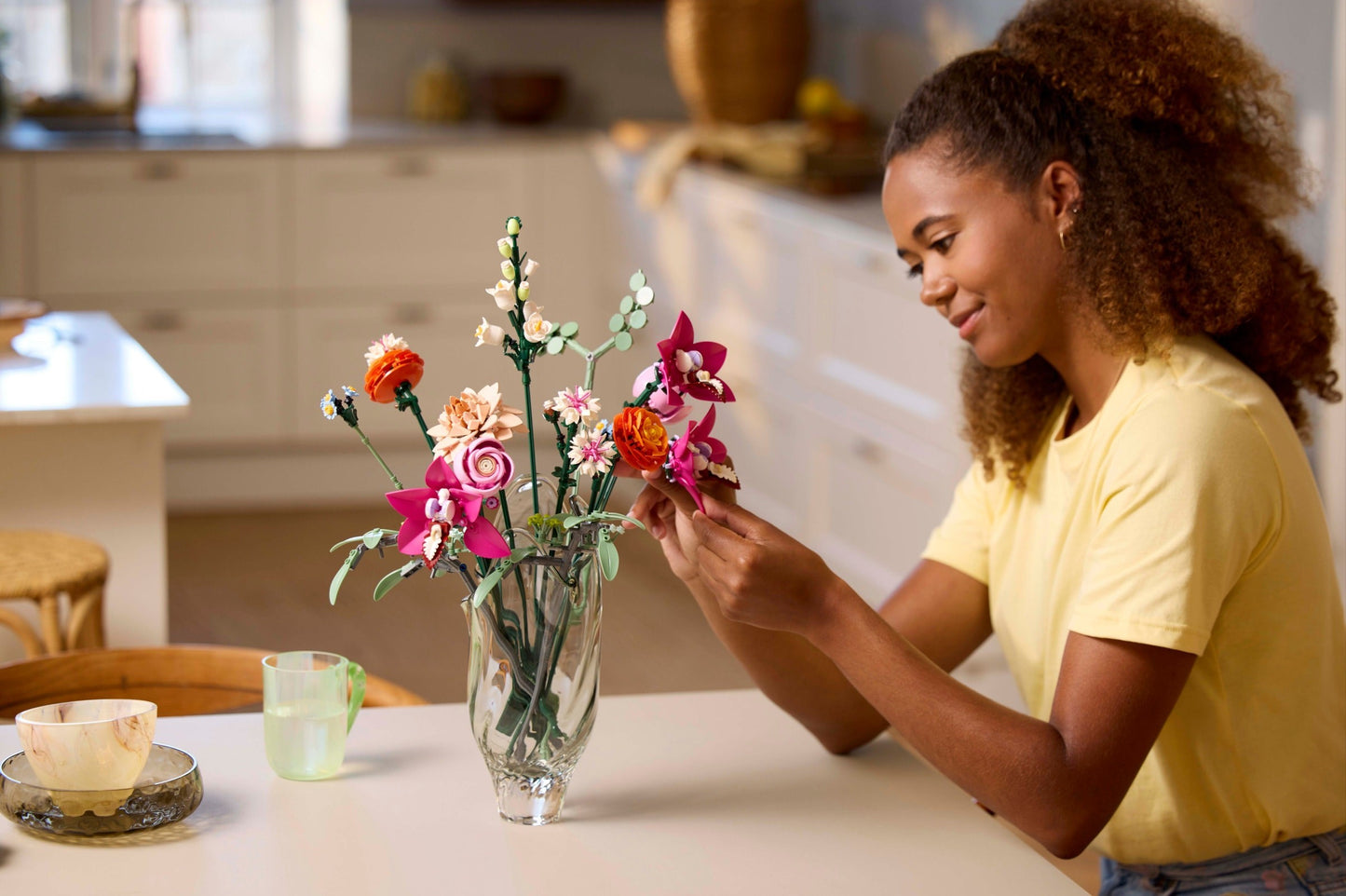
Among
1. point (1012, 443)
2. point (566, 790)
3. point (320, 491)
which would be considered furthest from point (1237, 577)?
point (320, 491)

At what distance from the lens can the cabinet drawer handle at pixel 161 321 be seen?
4.62 m

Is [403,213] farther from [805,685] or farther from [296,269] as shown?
[805,685]

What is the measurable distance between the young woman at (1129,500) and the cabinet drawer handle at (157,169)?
350 cm

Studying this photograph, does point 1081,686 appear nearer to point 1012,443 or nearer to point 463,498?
point 1012,443

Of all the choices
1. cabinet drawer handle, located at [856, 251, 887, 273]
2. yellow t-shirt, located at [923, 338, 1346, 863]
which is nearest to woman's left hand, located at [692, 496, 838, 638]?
yellow t-shirt, located at [923, 338, 1346, 863]

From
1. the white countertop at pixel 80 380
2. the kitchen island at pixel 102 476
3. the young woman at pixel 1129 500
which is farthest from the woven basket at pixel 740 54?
the young woman at pixel 1129 500

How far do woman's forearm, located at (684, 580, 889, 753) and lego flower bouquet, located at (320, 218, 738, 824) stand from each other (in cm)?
25

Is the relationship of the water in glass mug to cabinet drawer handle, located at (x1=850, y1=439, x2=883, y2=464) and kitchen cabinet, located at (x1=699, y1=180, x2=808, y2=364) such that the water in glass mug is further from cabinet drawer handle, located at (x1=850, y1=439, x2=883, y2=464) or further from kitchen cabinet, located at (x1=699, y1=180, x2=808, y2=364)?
kitchen cabinet, located at (x1=699, y1=180, x2=808, y2=364)

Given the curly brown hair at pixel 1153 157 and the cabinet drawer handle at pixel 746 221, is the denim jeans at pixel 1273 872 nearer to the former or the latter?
the curly brown hair at pixel 1153 157

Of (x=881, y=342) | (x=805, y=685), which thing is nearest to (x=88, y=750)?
(x=805, y=685)

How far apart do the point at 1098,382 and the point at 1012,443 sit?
5.7 inches

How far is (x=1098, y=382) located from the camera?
1463 millimetres

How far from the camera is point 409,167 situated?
4.75 meters

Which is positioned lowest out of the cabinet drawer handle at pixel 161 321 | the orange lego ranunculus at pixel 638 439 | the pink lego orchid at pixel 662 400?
the cabinet drawer handle at pixel 161 321
